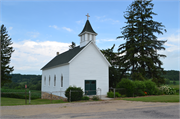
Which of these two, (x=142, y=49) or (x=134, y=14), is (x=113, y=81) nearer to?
(x=142, y=49)

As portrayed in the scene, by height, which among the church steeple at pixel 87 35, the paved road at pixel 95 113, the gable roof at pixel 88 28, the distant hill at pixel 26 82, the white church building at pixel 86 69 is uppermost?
the gable roof at pixel 88 28

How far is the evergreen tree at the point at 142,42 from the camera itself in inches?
1240

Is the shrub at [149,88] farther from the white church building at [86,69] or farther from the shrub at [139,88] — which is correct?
the white church building at [86,69]

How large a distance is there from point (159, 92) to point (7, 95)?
3212cm

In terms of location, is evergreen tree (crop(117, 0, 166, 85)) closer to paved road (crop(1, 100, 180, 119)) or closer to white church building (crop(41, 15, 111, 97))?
white church building (crop(41, 15, 111, 97))

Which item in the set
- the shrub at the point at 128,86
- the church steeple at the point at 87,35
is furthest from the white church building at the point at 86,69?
the shrub at the point at 128,86

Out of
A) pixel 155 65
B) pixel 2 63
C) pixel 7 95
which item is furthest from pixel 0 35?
pixel 155 65

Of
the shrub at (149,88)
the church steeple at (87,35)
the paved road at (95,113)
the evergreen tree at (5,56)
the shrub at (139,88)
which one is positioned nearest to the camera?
the paved road at (95,113)

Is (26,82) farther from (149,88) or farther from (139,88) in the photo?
(149,88)

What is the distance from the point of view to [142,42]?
30672 millimetres

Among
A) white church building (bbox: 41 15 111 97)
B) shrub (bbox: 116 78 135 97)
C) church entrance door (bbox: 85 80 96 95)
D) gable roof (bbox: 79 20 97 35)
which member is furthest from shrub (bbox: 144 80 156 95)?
gable roof (bbox: 79 20 97 35)

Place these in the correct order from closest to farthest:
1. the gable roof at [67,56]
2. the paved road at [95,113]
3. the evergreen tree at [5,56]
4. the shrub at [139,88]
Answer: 1. the paved road at [95,113]
2. the shrub at [139,88]
3. the gable roof at [67,56]
4. the evergreen tree at [5,56]

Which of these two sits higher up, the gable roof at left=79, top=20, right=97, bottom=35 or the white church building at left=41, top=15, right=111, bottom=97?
the gable roof at left=79, top=20, right=97, bottom=35

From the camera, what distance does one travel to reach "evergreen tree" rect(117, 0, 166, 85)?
103ft
